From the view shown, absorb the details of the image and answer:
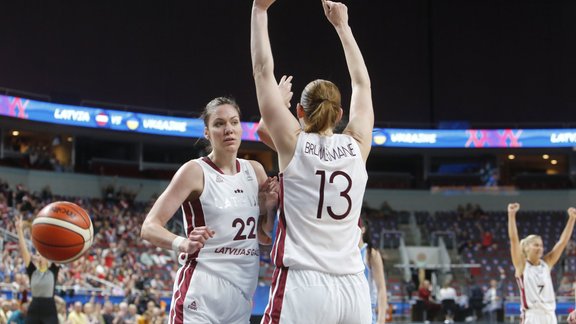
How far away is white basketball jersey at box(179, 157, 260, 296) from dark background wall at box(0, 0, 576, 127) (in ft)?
88.5

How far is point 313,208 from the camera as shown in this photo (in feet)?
11.5

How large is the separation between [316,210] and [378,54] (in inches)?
1277

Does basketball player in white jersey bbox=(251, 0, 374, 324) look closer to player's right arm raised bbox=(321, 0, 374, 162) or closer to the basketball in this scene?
player's right arm raised bbox=(321, 0, 374, 162)

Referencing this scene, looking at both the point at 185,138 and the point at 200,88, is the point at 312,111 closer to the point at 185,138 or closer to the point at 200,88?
the point at 185,138

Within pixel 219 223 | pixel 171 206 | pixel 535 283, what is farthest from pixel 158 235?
pixel 535 283

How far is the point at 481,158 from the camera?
34.2 m

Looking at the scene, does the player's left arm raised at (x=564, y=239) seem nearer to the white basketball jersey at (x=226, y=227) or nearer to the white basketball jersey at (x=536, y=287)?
the white basketball jersey at (x=536, y=287)

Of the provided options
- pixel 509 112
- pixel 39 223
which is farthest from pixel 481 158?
pixel 39 223

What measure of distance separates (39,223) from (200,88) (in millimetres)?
26751

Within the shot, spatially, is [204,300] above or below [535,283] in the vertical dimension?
below

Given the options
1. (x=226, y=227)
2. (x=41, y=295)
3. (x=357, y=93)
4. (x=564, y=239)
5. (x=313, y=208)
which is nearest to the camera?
(x=313, y=208)

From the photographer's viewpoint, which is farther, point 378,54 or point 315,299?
point 378,54

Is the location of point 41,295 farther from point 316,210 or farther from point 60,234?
point 316,210

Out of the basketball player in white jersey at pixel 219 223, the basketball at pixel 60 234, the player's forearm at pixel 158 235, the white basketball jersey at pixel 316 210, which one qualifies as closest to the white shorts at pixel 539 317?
the basketball at pixel 60 234
